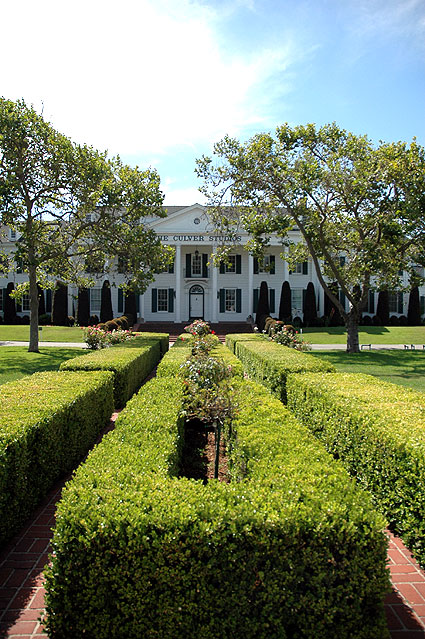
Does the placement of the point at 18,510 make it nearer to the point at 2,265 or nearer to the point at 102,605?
the point at 102,605

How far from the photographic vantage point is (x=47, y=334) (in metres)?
27.9

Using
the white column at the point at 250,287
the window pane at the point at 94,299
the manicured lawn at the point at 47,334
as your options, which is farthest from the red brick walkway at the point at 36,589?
the window pane at the point at 94,299

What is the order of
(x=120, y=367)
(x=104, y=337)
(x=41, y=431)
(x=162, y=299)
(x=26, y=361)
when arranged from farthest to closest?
(x=162, y=299), (x=104, y=337), (x=26, y=361), (x=120, y=367), (x=41, y=431)

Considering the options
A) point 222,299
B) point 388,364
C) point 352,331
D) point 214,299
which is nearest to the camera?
point 388,364

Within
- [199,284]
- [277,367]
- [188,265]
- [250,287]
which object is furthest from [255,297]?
[277,367]

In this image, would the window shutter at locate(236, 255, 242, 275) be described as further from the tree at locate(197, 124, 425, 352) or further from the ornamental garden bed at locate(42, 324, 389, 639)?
the ornamental garden bed at locate(42, 324, 389, 639)

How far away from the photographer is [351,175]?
54.7 ft

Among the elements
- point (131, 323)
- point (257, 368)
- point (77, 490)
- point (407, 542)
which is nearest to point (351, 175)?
point (257, 368)

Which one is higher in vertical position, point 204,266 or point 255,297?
point 204,266

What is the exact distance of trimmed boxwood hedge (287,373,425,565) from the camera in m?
3.86

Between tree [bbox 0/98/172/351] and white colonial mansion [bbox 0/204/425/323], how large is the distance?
12.8 meters

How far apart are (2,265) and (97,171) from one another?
21.3 ft

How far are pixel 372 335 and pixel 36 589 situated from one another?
2804cm

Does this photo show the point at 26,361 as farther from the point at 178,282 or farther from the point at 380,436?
the point at 178,282
